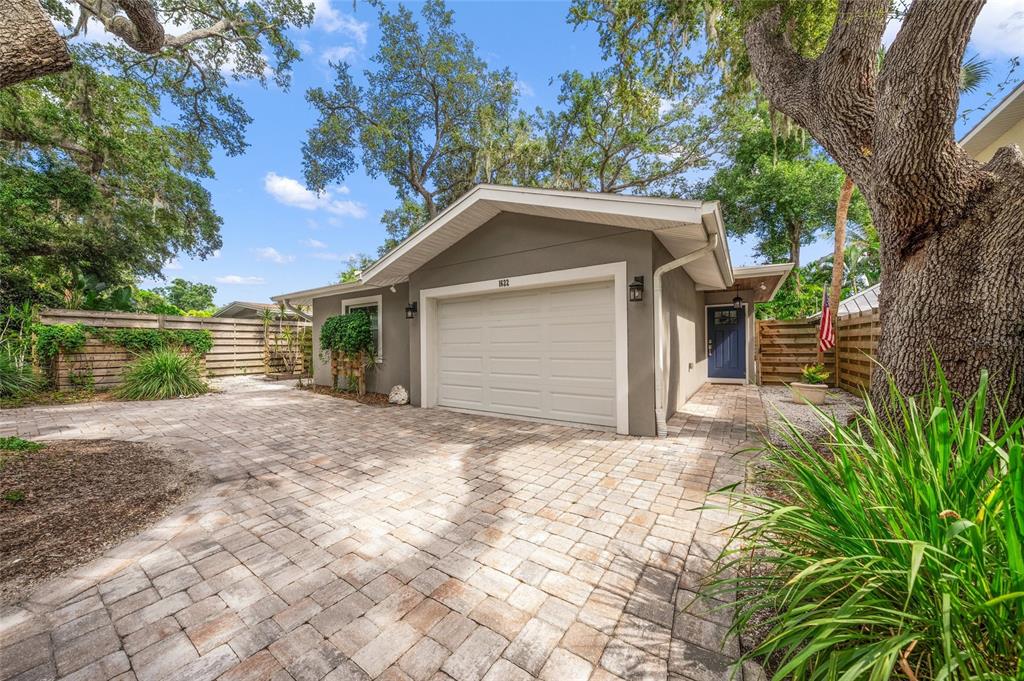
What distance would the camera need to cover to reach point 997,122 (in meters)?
6.16

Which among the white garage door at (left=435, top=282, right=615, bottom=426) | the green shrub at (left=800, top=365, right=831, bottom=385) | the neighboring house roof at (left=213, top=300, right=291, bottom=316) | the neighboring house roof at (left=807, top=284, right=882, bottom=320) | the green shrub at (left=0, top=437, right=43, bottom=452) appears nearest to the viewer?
the green shrub at (left=0, top=437, right=43, bottom=452)

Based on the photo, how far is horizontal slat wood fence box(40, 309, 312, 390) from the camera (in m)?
7.84

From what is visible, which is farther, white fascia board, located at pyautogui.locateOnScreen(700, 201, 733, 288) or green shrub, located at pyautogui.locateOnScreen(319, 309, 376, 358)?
green shrub, located at pyautogui.locateOnScreen(319, 309, 376, 358)

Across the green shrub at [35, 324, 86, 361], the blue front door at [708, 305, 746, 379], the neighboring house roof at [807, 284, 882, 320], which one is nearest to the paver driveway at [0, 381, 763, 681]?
the blue front door at [708, 305, 746, 379]

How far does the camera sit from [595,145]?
12.1m

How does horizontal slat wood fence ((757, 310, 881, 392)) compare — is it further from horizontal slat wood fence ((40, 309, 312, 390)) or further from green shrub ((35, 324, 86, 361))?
green shrub ((35, 324, 86, 361))

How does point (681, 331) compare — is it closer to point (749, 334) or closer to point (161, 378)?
point (749, 334)

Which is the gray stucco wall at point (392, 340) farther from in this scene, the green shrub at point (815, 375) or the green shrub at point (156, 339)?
the green shrub at point (815, 375)

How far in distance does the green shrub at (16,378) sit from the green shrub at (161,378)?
1236 millimetres

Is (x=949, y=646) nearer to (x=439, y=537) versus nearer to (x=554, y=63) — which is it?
(x=439, y=537)

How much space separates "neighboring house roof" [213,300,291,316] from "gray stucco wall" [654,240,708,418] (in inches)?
452

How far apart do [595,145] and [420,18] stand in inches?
288

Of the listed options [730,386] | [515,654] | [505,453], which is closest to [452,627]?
[515,654]

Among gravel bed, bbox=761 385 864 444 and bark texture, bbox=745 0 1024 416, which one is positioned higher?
bark texture, bbox=745 0 1024 416
